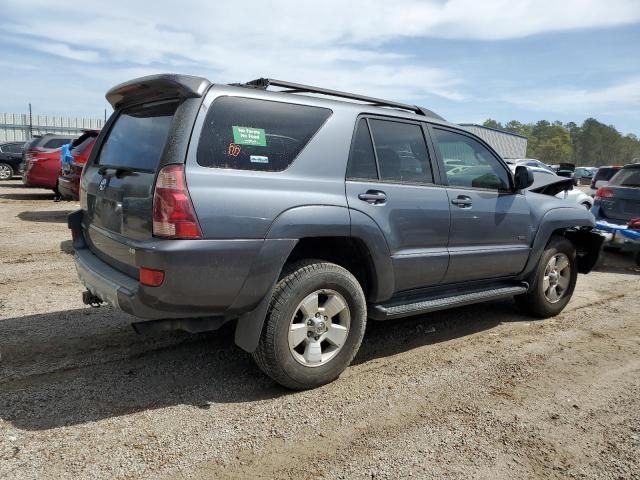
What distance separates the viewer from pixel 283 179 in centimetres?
324

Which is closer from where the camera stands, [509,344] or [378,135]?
[378,135]

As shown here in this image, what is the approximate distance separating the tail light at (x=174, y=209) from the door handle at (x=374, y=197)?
122 cm

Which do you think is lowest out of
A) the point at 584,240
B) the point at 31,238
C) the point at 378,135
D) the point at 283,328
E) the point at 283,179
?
the point at 31,238

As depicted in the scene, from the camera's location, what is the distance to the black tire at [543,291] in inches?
201

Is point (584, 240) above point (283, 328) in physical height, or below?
above

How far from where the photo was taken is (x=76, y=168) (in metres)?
9.32

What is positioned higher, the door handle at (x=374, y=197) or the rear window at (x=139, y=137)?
the rear window at (x=139, y=137)

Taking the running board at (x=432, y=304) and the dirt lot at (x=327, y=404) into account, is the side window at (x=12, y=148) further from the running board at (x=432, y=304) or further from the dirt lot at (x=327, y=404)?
the running board at (x=432, y=304)

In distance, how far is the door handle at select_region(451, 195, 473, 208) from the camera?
421 cm

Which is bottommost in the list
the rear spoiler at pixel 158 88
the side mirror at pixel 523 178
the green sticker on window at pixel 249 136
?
the side mirror at pixel 523 178

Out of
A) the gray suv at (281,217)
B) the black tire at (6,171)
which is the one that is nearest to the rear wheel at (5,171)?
the black tire at (6,171)

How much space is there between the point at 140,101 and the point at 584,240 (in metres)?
4.72

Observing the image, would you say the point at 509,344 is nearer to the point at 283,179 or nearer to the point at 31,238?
the point at 283,179

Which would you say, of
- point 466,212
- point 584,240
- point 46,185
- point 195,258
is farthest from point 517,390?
point 46,185
